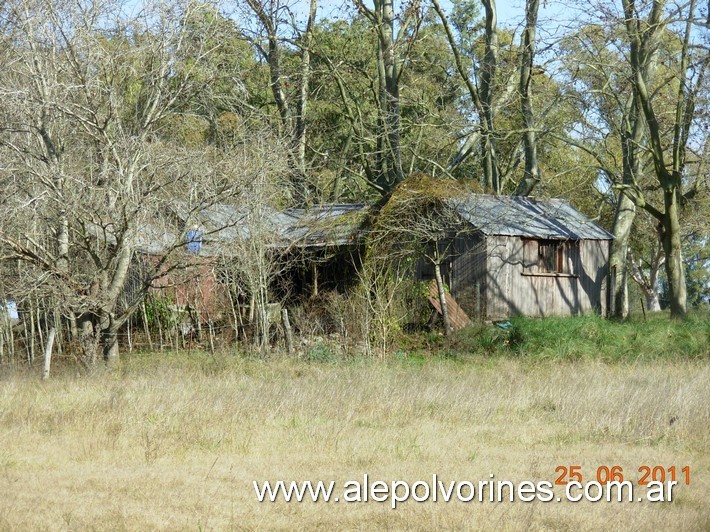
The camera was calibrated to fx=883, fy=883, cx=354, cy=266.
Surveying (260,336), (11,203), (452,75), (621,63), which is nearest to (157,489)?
(11,203)

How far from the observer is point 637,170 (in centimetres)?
2805

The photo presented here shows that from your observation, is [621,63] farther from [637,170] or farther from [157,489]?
[157,489]

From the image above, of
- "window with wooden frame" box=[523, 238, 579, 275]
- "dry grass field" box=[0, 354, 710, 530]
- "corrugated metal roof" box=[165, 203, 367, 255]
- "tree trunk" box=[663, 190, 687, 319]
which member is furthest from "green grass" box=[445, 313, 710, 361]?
"window with wooden frame" box=[523, 238, 579, 275]

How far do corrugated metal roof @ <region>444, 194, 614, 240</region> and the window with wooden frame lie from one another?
1.09 ft

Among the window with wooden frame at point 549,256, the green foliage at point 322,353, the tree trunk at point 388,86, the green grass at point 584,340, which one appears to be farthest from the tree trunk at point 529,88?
the green foliage at point 322,353

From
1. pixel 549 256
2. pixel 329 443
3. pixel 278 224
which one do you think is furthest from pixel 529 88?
pixel 329 443

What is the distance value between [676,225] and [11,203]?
54.4 feet

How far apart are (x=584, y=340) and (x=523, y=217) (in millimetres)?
6898

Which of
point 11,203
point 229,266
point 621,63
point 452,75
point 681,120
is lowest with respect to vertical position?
point 229,266

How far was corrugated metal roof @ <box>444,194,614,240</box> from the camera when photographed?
23312mm

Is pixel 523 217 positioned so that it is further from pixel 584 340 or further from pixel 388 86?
pixel 584 340

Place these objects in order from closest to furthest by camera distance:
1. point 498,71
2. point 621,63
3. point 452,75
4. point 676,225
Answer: point 621,63
point 676,225
point 498,71
point 452,75

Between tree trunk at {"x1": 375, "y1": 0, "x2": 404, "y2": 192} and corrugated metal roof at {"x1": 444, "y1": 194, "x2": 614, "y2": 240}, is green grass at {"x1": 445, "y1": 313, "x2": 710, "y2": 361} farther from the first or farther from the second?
tree trunk at {"x1": 375, "y1": 0, "x2": 404, "y2": 192}

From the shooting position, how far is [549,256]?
25.9 meters
